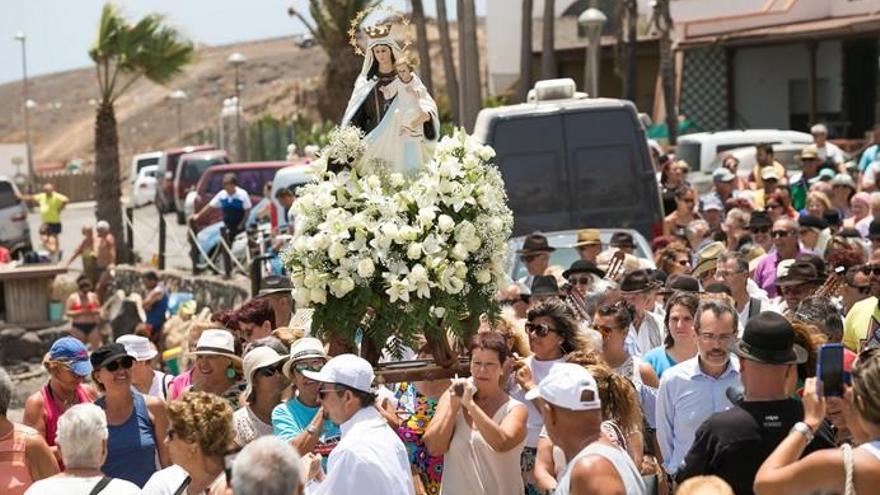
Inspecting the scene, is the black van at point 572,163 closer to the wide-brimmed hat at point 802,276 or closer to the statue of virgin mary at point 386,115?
the wide-brimmed hat at point 802,276

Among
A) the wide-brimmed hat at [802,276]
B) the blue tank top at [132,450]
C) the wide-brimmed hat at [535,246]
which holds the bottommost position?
the blue tank top at [132,450]

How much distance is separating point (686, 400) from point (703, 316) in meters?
0.43

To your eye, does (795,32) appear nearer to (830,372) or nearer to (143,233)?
(143,233)

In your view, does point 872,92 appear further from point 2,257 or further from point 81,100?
point 81,100

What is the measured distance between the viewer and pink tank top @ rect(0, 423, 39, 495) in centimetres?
826

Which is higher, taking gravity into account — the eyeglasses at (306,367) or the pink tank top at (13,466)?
the eyeglasses at (306,367)

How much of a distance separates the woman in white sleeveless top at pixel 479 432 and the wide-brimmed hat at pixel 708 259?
4.54m

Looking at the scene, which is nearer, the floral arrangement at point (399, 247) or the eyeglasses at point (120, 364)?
the floral arrangement at point (399, 247)

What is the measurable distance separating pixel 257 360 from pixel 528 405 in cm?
147

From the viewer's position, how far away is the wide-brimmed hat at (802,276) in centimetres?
1127

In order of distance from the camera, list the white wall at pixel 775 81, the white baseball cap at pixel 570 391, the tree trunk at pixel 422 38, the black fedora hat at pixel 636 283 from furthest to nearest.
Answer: the white wall at pixel 775 81 < the tree trunk at pixel 422 38 < the black fedora hat at pixel 636 283 < the white baseball cap at pixel 570 391

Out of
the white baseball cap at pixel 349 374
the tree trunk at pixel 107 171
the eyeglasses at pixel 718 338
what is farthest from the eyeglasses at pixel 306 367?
the tree trunk at pixel 107 171

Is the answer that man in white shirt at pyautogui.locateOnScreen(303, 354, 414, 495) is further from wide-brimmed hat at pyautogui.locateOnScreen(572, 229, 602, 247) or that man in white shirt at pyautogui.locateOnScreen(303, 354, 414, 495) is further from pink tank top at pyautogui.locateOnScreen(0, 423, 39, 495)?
wide-brimmed hat at pyautogui.locateOnScreen(572, 229, 602, 247)

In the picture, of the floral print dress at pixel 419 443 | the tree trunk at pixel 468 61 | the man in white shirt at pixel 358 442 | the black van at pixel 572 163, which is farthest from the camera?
the tree trunk at pixel 468 61
